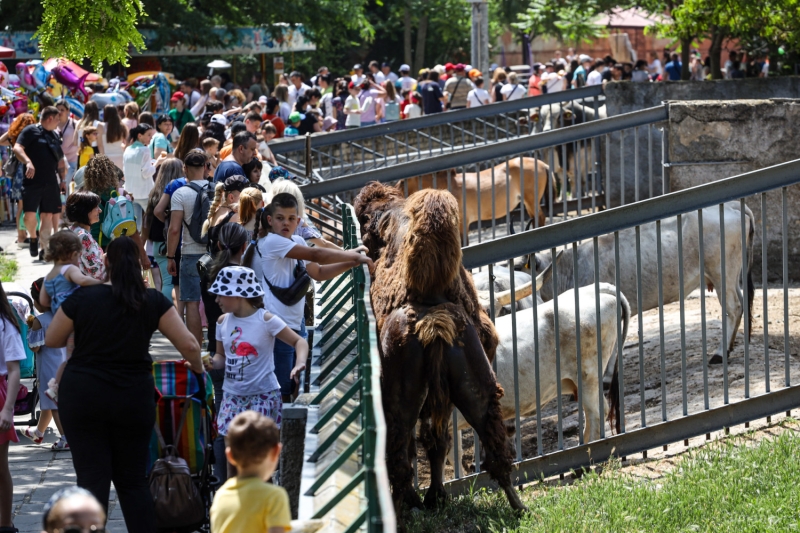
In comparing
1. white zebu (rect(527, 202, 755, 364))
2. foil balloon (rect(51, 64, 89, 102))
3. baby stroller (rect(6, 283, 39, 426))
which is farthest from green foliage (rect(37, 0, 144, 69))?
foil balloon (rect(51, 64, 89, 102))

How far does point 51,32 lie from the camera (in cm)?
823

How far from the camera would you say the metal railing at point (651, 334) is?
667 centimetres

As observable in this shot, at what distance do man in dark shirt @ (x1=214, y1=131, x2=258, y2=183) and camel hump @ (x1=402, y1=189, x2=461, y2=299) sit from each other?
388 cm

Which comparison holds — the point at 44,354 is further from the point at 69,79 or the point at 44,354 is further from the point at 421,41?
the point at 421,41

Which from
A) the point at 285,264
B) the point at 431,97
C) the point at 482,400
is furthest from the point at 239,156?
the point at 431,97

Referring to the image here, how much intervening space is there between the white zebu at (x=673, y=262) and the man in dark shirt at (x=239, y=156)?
2.94 meters

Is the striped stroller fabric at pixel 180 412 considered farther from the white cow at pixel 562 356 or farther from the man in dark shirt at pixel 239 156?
the man in dark shirt at pixel 239 156

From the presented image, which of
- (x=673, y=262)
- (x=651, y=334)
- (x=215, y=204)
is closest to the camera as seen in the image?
(x=215, y=204)

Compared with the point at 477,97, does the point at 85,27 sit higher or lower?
higher

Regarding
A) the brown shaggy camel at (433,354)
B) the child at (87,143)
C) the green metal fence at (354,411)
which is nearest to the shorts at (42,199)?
the child at (87,143)

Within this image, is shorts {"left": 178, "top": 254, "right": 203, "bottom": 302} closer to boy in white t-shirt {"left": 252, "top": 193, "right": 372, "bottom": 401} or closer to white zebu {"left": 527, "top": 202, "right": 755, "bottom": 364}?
boy in white t-shirt {"left": 252, "top": 193, "right": 372, "bottom": 401}

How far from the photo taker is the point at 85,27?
8188 millimetres

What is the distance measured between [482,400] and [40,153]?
28.9 ft

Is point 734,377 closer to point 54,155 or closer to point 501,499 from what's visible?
point 501,499
